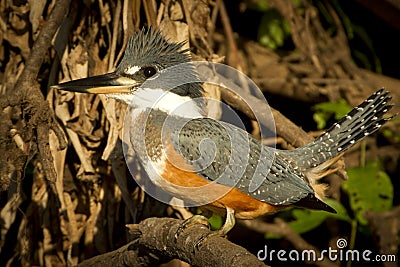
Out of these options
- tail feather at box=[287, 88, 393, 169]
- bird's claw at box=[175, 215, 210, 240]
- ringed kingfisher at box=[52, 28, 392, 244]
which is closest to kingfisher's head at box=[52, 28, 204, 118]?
ringed kingfisher at box=[52, 28, 392, 244]

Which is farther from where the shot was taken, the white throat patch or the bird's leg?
the white throat patch

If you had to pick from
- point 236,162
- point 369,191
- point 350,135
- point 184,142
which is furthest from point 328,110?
point 184,142

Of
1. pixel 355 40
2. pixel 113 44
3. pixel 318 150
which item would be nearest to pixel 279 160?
pixel 318 150

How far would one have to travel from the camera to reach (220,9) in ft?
12.3

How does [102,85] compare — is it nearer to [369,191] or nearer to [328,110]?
[328,110]

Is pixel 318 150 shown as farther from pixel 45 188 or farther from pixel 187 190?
pixel 45 188

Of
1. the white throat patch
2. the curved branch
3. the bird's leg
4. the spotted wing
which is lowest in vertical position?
the curved branch

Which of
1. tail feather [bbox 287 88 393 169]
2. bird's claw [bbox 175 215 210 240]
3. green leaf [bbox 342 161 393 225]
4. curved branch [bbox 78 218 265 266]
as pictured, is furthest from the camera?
green leaf [bbox 342 161 393 225]

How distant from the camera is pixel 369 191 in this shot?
3.72m

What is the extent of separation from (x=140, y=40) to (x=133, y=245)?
73 cm

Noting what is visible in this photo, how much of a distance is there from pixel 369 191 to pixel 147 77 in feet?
5.41

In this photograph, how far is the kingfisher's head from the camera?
2.52m

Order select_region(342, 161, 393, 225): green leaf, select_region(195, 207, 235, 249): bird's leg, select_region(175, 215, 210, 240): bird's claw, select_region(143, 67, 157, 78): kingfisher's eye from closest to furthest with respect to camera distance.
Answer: select_region(195, 207, 235, 249): bird's leg → select_region(175, 215, 210, 240): bird's claw → select_region(143, 67, 157, 78): kingfisher's eye → select_region(342, 161, 393, 225): green leaf

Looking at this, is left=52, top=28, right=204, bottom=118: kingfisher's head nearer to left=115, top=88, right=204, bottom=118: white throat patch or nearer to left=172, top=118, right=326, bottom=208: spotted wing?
left=115, top=88, right=204, bottom=118: white throat patch
